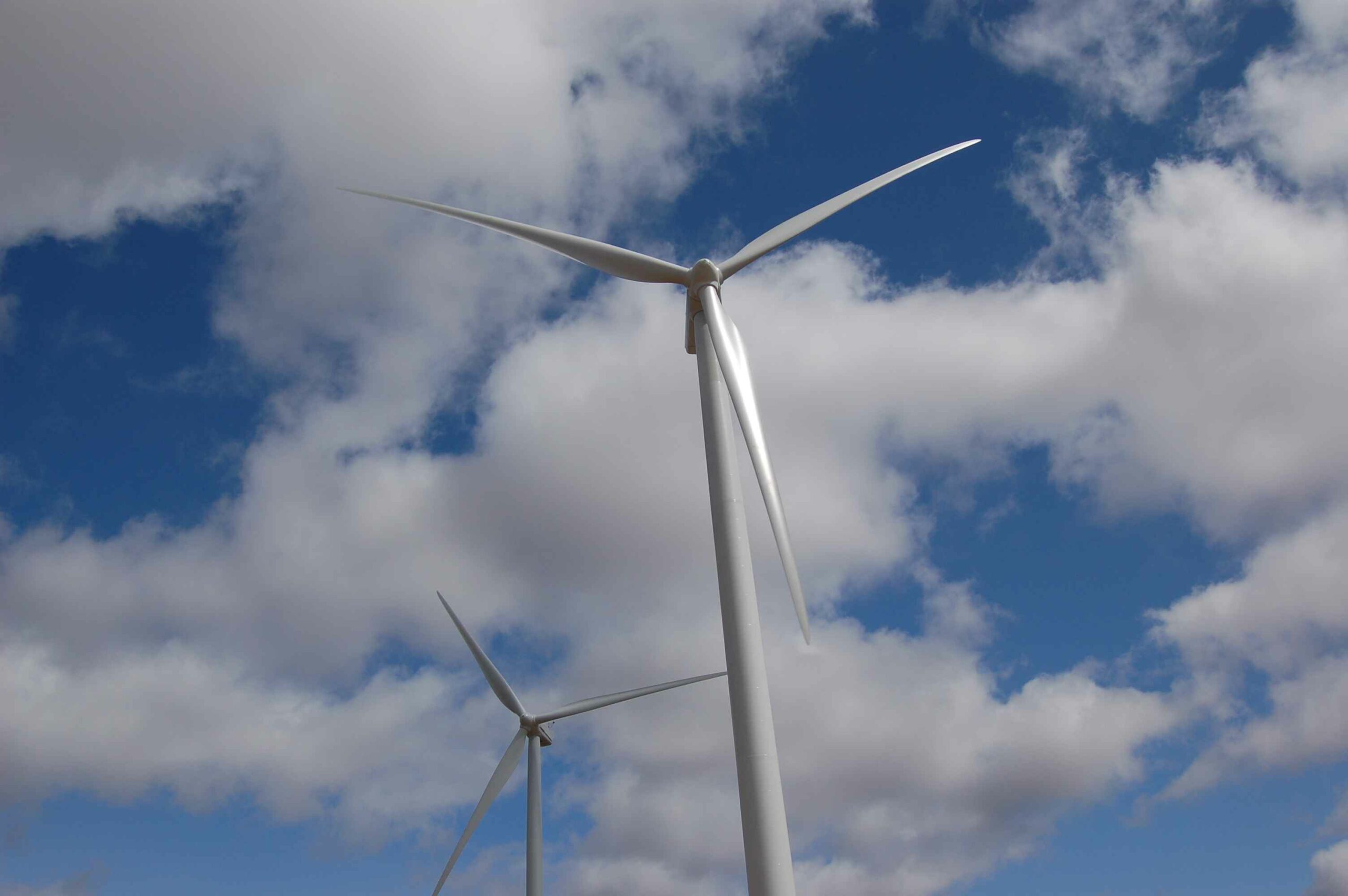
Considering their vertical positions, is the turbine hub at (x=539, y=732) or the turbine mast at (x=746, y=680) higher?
the turbine hub at (x=539, y=732)

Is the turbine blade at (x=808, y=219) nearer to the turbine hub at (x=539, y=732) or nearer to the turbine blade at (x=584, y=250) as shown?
the turbine blade at (x=584, y=250)

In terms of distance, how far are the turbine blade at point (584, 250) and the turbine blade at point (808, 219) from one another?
6.71ft

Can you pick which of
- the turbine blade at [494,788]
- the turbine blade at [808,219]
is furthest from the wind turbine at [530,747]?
the turbine blade at [808,219]

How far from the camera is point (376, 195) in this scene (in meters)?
31.5

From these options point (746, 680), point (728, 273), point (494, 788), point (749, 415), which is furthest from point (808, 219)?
point (494, 788)

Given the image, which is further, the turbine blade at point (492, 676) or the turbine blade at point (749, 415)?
the turbine blade at point (492, 676)

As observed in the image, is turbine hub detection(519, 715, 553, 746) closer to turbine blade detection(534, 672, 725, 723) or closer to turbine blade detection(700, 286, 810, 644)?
turbine blade detection(534, 672, 725, 723)

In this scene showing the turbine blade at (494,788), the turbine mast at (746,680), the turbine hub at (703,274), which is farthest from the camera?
the turbine blade at (494,788)

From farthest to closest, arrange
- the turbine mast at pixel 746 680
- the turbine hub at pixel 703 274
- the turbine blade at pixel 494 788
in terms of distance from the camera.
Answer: the turbine blade at pixel 494 788 < the turbine hub at pixel 703 274 < the turbine mast at pixel 746 680

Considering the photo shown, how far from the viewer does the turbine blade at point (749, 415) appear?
20547mm

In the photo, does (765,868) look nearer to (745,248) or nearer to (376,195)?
(745,248)

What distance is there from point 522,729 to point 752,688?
36.7 meters

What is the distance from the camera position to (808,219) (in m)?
31.0

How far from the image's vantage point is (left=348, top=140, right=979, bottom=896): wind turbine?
1889 cm
